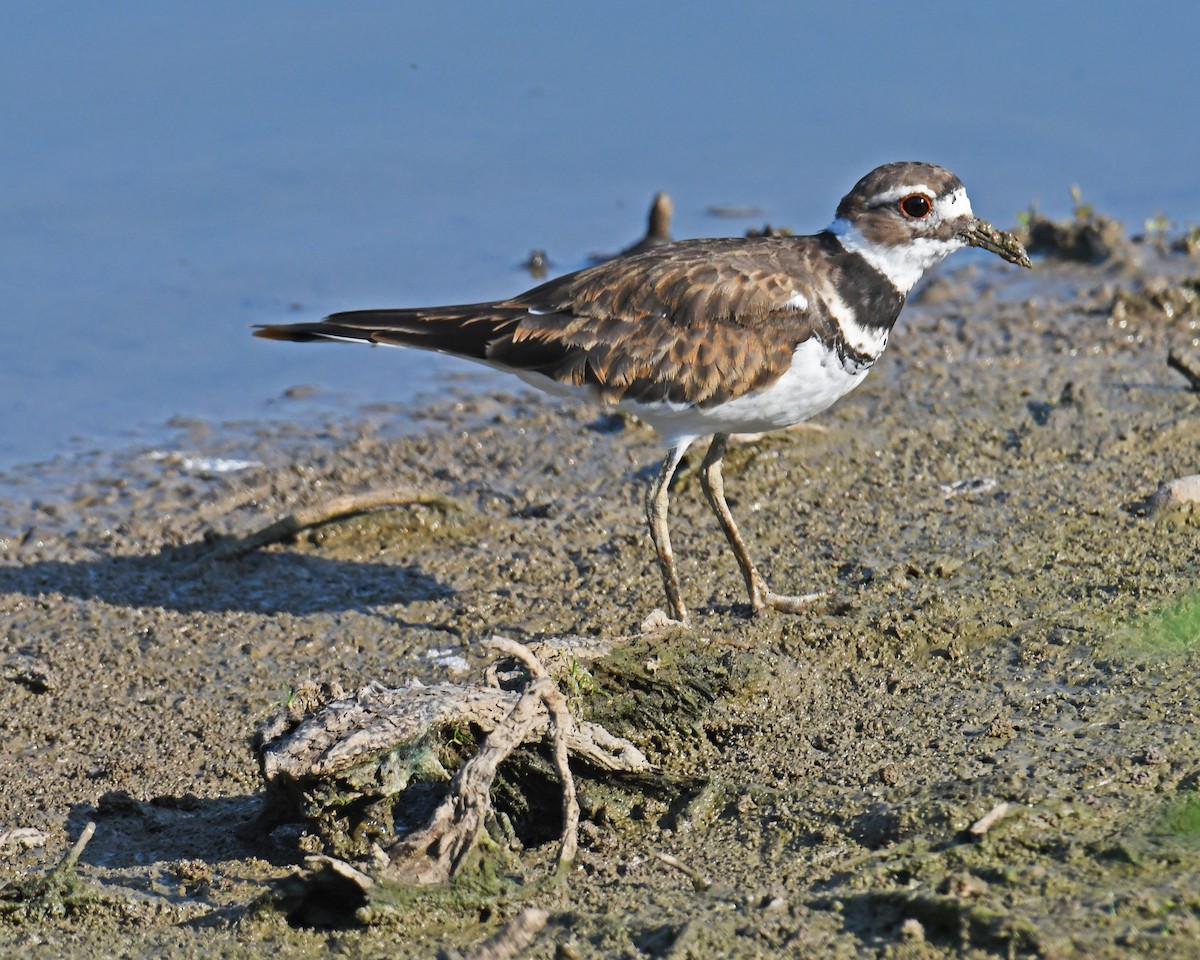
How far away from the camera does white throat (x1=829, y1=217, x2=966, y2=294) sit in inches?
228

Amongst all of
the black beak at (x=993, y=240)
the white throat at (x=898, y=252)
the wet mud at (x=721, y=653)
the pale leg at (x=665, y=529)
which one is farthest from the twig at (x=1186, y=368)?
the pale leg at (x=665, y=529)

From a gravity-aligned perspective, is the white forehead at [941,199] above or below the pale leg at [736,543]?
above

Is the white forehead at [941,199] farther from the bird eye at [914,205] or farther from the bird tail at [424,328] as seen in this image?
the bird tail at [424,328]

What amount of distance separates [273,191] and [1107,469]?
6.20 metres

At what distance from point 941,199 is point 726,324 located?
96 centimetres

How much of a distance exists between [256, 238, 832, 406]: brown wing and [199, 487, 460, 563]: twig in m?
0.86

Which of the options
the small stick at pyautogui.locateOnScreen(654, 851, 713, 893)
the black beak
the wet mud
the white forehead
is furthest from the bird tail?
the small stick at pyautogui.locateOnScreen(654, 851, 713, 893)

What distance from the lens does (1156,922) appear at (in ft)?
10.5

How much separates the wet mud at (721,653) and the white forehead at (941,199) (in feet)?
4.08

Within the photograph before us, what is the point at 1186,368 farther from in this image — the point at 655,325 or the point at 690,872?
the point at 690,872

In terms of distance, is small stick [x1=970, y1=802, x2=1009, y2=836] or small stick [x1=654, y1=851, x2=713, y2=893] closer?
small stick [x1=654, y1=851, x2=713, y2=893]

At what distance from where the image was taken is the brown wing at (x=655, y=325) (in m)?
5.59

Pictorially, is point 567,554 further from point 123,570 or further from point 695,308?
point 123,570

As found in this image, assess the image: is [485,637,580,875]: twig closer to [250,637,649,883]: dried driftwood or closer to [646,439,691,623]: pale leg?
[250,637,649,883]: dried driftwood
